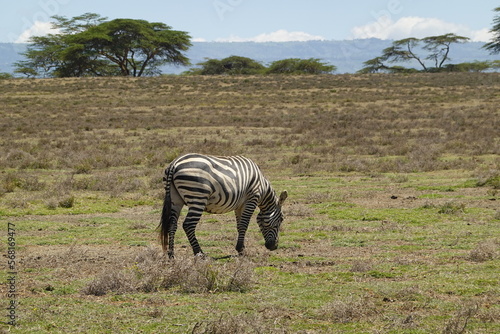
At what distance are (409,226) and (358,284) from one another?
199 inches

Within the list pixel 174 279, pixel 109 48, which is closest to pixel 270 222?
pixel 174 279

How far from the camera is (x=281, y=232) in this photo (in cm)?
1291

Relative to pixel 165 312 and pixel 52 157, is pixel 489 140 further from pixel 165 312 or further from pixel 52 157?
pixel 165 312

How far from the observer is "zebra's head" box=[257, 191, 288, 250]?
11078 millimetres

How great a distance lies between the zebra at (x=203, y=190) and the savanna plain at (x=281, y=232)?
486 mm

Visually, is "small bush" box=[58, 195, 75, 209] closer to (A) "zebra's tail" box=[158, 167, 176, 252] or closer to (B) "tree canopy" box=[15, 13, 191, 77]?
(A) "zebra's tail" box=[158, 167, 176, 252]

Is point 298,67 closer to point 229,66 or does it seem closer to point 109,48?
point 229,66

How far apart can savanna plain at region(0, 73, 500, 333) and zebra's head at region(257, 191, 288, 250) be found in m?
0.25

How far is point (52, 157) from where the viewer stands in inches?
1024

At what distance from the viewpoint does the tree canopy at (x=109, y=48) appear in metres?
77.2

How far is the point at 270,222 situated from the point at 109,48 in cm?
7097

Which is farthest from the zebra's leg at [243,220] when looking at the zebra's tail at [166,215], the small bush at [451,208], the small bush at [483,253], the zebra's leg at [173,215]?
the small bush at [451,208]

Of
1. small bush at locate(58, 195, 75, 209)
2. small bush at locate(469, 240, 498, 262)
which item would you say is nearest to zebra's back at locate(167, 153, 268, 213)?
small bush at locate(469, 240, 498, 262)

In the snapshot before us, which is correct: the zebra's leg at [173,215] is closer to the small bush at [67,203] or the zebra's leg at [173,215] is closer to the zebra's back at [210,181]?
the zebra's back at [210,181]
